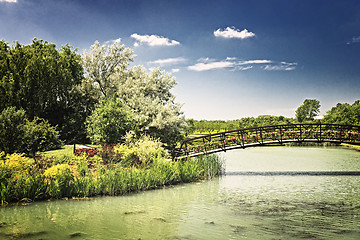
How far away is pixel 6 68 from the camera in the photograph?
2662 centimetres

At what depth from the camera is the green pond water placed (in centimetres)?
907

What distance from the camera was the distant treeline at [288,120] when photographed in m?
47.1

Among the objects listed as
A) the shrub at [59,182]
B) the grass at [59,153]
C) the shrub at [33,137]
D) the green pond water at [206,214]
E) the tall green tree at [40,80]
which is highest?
the tall green tree at [40,80]

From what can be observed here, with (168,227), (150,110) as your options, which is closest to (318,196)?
(168,227)

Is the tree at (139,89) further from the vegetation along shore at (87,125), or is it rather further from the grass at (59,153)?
the grass at (59,153)

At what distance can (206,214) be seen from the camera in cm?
1127

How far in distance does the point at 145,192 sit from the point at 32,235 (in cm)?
688

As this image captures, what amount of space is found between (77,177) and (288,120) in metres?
70.8

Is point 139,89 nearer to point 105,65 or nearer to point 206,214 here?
point 105,65

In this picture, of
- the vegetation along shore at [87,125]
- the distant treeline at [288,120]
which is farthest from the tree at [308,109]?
the vegetation along shore at [87,125]

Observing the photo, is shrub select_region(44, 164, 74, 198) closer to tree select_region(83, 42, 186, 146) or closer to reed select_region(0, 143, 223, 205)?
reed select_region(0, 143, 223, 205)

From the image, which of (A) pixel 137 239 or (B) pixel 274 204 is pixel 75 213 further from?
(B) pixel 274 204

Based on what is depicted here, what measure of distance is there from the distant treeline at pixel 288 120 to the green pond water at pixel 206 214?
14.0 metres

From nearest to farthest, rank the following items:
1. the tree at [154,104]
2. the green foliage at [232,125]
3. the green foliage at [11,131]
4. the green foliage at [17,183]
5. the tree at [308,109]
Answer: the green foliage at [17,183] < the green foliage at [11,131] < the tree at [154,104] < the green foliage at [232,125] < the tree at [308,109]
